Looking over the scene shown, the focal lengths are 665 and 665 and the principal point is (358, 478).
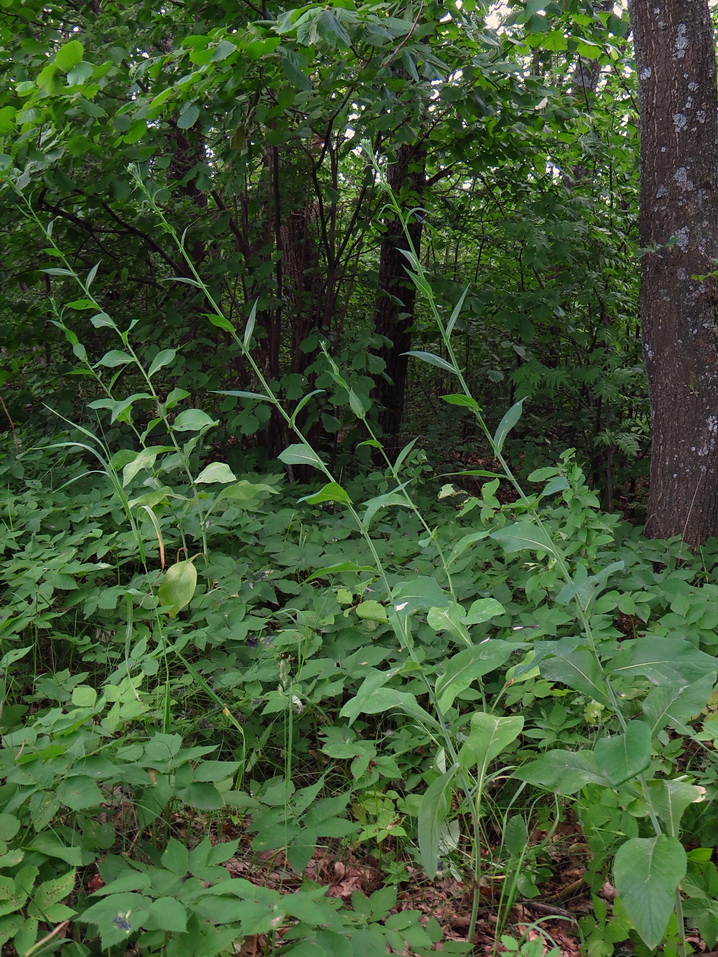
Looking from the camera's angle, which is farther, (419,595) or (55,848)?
(419,595)

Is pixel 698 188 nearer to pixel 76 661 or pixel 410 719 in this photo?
pixel 410 719

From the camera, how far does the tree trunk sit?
3029 mm

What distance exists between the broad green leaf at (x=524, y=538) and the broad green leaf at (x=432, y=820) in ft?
1.49

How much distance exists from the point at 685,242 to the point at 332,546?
2.15m

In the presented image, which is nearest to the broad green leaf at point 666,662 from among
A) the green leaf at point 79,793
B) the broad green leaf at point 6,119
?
the green leaf at point 79,793

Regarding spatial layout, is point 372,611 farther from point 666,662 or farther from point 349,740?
point 666,662

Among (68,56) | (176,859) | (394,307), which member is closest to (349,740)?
(176,859)

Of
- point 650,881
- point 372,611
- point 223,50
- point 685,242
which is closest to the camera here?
point 650,881

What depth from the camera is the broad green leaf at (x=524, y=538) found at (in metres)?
1.34

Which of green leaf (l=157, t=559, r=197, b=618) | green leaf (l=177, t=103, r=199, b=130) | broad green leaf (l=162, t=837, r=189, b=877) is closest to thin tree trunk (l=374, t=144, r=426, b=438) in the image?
green leaf (l=177, t=103, r=199, b=130)

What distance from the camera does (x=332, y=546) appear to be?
2650 mm

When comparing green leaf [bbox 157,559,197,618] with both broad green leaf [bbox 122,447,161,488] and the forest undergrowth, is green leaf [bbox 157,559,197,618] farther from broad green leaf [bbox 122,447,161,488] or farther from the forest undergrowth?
broad green leaf [bbox 122,447,161,488]

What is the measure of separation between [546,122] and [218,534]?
3022 millimetres

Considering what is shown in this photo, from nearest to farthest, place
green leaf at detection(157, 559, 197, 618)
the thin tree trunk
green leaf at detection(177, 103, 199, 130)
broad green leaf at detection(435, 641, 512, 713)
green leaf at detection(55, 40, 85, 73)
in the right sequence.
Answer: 1. broad green leaf at detection(435, 641, 512, 713)
2. green leaf at detection(157, 559, 197, 618)
3. green leaf at detection(55, 40, 85, 73)
4. green leaf at detection(177, 103, 199, 130)
5. the thin tree trunk
